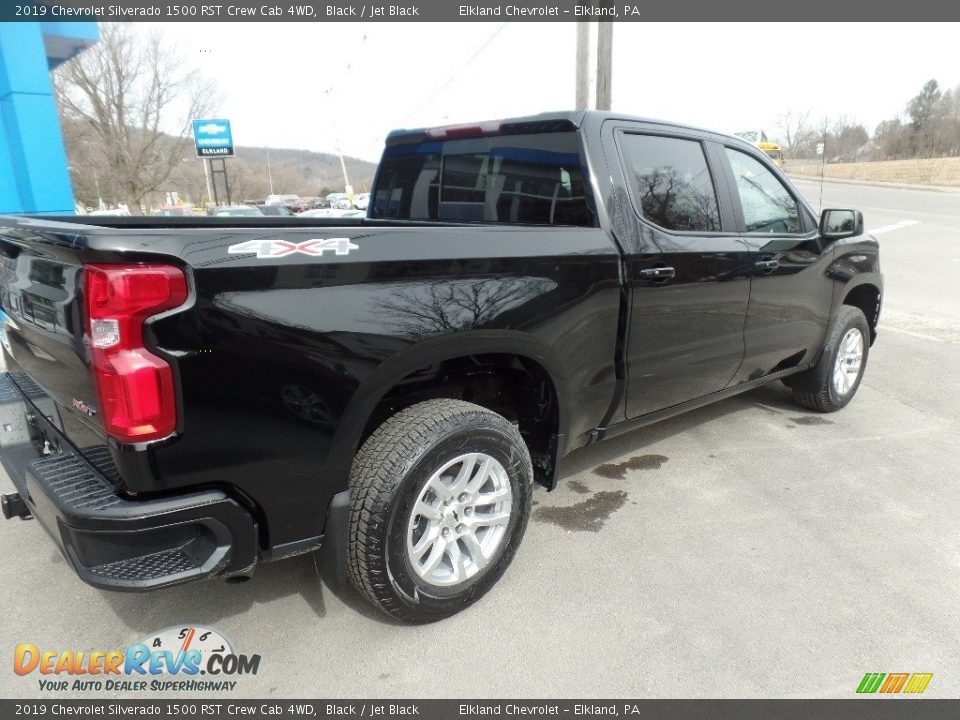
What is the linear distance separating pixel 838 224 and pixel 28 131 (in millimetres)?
11059

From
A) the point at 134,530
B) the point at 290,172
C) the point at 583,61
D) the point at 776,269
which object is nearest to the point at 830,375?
the point at 776,269

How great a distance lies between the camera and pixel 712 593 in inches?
107

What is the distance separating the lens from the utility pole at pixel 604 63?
28.4ft

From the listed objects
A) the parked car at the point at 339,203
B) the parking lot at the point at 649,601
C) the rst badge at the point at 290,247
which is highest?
the rst badge at the point at 290,247

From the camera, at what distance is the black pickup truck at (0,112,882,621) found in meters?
1.81

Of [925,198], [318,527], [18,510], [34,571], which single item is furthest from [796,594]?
[925,198]

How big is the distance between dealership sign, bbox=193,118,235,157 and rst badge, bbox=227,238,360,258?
3062 cm

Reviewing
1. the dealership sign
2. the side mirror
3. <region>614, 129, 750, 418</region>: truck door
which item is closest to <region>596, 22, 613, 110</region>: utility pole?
the side mirror

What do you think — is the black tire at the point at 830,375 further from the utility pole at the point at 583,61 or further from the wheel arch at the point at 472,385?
the utility pole at the point at 583,61

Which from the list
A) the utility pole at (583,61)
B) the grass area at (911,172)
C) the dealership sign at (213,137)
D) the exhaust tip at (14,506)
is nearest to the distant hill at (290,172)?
the dealership sign at (213,137)

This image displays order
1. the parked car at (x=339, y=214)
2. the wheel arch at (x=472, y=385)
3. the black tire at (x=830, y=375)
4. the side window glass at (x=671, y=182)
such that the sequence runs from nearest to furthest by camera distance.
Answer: the wheel arch at (x=472, y=385), the side window glass at (x=671, y=182), the black tire at (x=830, y=375), the parked car at (x=339, y=214)

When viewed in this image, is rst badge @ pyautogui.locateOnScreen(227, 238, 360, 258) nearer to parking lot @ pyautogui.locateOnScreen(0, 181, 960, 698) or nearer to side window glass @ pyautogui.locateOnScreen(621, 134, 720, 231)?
parking lot @ pyautogui.locateOnScreen(0, 181, 960, 698)

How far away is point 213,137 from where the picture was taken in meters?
29.6

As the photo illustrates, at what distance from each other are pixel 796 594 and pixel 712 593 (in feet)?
1.15
